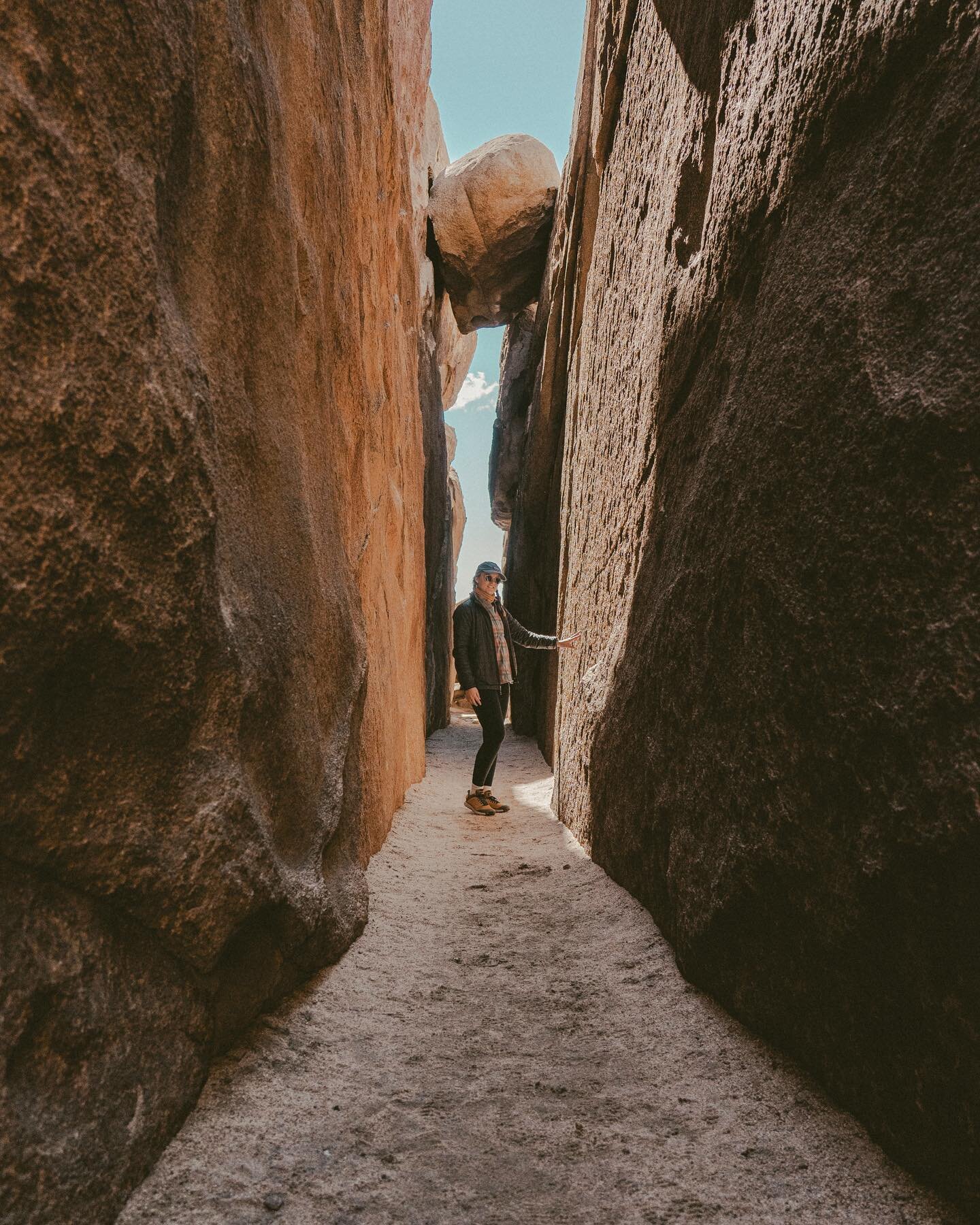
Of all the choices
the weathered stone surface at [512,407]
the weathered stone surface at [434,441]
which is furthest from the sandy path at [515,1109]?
the weathered stone surface at [512,407]

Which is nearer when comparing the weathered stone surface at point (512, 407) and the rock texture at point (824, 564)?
the rock texture at point (824, 564)

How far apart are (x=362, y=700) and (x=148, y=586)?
2117mm

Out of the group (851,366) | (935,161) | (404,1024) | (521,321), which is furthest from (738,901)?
(521,321)

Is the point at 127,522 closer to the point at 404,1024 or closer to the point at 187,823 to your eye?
the point at 187,823

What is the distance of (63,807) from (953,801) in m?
1.83

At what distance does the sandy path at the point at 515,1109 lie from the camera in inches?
63.0

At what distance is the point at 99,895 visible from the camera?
1551 millimetres

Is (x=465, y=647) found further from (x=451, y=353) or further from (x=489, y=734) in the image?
(x=451, y=353)

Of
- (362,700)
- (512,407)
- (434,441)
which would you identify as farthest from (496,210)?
(362,700)

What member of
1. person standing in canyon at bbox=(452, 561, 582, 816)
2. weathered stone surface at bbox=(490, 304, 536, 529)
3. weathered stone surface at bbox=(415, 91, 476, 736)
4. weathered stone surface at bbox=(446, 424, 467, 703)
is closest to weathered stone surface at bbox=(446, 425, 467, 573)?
weathered stone surface at bbox=(446, 424, 467, 703)

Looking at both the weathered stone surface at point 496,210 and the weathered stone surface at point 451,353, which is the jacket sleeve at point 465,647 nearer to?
the weathered stone surface at point 451,353

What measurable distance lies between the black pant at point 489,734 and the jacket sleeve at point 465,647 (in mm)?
216

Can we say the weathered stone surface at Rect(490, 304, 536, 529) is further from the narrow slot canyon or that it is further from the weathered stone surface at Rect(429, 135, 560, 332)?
the narrow slot canyon

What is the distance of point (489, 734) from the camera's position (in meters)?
6.70
